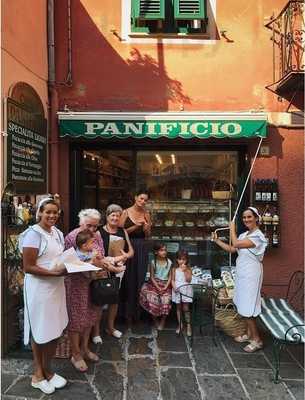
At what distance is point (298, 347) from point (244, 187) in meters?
2.36

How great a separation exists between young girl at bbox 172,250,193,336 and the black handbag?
1.34 metres

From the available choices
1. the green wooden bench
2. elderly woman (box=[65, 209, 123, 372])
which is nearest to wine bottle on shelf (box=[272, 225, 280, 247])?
the green wooden bench

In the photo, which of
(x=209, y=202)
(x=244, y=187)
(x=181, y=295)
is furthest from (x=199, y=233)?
(x=181, y=295)

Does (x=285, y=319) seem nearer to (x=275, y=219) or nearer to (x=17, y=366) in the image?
(x=275, y=219)

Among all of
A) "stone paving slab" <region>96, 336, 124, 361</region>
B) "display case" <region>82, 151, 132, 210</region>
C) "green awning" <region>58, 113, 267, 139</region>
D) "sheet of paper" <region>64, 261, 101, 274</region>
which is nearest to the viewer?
"sheet of paper" <region>64, 261, 101, 274</region>

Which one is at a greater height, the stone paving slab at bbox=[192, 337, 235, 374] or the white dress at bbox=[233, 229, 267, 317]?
the white dress at bbox=[233, 229, 267, 317]

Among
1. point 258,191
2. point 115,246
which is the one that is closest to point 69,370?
point 115,246

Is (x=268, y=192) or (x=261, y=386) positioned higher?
(x=268, y=192)

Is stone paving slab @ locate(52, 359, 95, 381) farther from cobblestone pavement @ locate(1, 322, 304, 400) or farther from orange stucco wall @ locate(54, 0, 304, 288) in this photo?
orange stucco wall @ locate(54, 0, 304, 288)

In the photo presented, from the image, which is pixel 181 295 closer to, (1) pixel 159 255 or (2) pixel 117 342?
(1) pixel 159 255

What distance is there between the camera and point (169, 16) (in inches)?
255

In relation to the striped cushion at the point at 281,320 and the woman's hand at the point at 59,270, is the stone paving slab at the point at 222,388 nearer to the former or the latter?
the striped cushion at the point at 281,320

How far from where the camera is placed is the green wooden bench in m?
4.19

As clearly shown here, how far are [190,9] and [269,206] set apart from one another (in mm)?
3288
